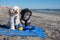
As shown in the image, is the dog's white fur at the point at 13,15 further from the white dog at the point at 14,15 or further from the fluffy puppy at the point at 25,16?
the fluffy puppy at the point at 25,16

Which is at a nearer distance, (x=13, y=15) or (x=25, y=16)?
(x=13, y=15)

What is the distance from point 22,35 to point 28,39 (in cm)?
21

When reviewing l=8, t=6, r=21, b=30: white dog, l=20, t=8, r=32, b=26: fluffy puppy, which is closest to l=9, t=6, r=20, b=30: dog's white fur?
l=8, t=6, r=21, b=30: white dog

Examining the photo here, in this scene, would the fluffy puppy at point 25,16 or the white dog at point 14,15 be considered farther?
the fluffy puppy at point 25,16

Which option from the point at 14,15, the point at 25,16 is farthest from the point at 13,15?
the point at 25,16

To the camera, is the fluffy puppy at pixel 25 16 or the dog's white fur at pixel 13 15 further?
the fluffy puppy at pixel 25 16

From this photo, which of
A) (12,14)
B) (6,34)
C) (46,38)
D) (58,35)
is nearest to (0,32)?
(6,34)

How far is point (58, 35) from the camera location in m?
6.69

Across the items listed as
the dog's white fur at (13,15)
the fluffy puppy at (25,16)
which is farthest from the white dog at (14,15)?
the fluffy puppy at (25,16)

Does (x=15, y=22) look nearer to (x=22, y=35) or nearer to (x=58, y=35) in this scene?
(x=22, y=35)

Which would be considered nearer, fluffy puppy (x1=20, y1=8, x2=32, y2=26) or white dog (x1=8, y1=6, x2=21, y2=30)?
white dog (x1=8, y1=6, x2=21, y2=30)

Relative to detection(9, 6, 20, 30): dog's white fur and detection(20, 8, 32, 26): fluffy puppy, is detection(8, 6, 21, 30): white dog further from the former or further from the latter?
detection(20, 8, 32, 26): fluffy puppy

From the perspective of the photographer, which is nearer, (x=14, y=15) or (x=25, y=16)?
(x=14, y=15)

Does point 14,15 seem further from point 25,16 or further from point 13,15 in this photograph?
point 25,16
